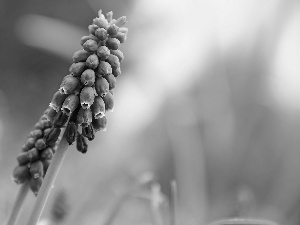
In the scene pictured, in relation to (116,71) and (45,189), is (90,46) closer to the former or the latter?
(116,71)

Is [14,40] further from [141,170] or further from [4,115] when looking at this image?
[141,170]

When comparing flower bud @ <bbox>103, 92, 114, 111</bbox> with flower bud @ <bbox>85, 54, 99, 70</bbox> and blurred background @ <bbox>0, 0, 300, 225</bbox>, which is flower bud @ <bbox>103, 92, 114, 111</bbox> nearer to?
flower bud @ <bbox>85, 54, 99, 70</bbox>

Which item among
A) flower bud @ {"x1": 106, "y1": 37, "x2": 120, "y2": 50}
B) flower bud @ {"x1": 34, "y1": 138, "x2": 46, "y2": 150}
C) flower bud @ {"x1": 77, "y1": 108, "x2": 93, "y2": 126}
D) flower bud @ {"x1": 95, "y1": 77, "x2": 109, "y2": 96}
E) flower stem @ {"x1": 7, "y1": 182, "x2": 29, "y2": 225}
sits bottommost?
flower stem @ {"x1": 7, "y1": 182, "x2": 29, "y2": 225}

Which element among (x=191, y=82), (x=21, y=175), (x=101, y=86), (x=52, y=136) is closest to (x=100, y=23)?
(x=101, y=86)

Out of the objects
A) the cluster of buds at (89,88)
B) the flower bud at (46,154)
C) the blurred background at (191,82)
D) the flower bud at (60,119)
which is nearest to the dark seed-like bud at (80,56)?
the cluster of buds at (89,88)

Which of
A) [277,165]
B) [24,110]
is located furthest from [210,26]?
[24,110]

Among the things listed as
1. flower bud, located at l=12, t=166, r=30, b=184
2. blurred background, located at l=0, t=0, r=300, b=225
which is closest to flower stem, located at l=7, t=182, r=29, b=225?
flower bud, located at l=12, t=166, r=30, b=184

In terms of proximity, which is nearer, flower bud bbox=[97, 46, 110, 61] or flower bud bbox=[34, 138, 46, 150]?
flower bud bbox=[97, 46, 110, 61]
